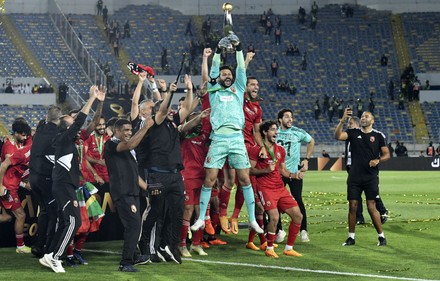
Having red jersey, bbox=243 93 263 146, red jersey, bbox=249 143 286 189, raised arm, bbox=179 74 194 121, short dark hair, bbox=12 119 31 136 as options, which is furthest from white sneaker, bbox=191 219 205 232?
short dark hair, bbox=12 119 31 136

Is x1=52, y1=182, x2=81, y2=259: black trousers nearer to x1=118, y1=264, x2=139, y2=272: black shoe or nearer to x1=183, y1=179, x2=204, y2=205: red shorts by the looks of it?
x1=118, y1=264, x2=139, y2=272: black shoe

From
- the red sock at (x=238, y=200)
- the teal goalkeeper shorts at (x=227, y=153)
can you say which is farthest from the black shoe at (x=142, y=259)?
the red sock at (x=238, y=200)

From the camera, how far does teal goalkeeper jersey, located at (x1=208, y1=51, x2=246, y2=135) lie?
42.9ft

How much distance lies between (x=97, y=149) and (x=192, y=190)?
2.61 m

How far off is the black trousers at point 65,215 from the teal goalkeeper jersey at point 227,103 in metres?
2.35

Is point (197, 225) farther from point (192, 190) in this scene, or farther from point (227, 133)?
point (227, 133)

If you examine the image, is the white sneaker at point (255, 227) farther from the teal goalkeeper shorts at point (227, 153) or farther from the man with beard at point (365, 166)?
the man with beard at point (365, 166)

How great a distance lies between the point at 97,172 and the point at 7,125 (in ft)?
117

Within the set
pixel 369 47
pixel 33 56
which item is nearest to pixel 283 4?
pixel 369 47

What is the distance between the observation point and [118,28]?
63406 millimetres

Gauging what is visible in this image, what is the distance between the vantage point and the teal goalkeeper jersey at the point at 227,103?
42.9ft

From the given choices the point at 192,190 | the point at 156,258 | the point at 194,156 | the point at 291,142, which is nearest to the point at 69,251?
the point at 156,258

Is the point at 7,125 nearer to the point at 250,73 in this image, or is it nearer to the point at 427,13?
the point at 250,73

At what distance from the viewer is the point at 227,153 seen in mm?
13055
